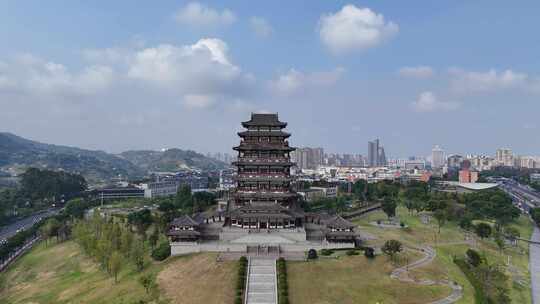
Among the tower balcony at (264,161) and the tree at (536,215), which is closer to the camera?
the tower balcony at (264,161)

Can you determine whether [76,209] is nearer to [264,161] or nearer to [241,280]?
[264,161]

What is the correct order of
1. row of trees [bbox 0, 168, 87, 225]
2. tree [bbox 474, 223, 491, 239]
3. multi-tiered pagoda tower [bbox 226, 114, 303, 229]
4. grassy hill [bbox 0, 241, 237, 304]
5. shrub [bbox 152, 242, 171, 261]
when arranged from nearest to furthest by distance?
1. grassy hill [bbox 0, 241, 237, 304]
2. shrub [bbox 152, 242, 171, 261]
3. multi-tiered pagoda tower [bbox 226, 114, 303, 229]
4. tree [bbox 474, 223, 491, 239]
5. row of trees [bbox 0, 168, 87, 225]

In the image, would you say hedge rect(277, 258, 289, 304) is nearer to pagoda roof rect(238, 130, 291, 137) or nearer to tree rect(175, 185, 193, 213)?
pagoda roof rect(238, 130, 291, 137)

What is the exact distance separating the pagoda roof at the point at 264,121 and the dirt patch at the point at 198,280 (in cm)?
2437

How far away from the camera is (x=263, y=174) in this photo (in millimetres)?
69625

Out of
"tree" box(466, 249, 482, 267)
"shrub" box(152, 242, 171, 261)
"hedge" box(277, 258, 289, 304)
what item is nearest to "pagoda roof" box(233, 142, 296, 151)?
"shrub" box(152, 242, 171, 261)

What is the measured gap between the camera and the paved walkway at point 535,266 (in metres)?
58.8

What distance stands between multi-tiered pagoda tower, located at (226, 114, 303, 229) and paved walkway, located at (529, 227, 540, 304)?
3585cm

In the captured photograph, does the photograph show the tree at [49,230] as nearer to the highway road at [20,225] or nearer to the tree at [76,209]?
the tree at [76,209]

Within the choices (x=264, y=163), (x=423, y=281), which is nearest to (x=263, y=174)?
(x=264, y=163)

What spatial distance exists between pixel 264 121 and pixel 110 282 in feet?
115

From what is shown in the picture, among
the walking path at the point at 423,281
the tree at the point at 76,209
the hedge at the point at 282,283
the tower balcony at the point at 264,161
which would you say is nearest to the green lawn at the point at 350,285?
the hedge at the point at 282,283

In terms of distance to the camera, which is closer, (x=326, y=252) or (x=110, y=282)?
(x=110, y=282)

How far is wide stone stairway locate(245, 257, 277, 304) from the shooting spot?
45562mm
